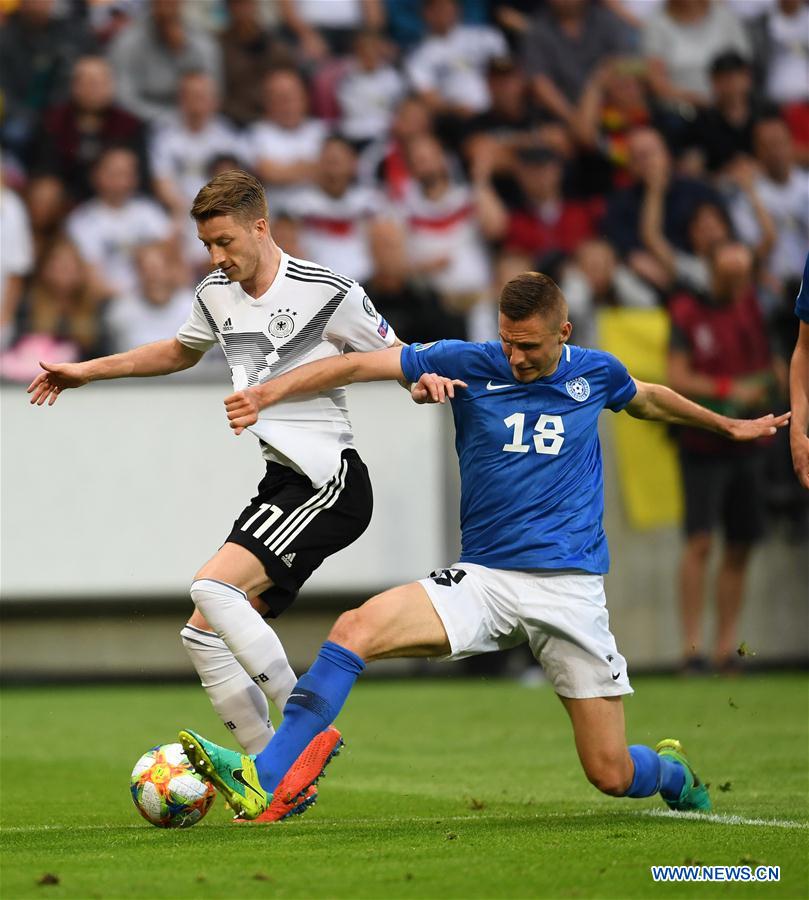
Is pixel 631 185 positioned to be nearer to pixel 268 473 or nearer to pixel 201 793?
pixel 268 473

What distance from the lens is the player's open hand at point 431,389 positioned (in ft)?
17.5

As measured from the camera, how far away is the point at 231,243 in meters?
5.88

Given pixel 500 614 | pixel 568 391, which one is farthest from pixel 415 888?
pixel 568 391

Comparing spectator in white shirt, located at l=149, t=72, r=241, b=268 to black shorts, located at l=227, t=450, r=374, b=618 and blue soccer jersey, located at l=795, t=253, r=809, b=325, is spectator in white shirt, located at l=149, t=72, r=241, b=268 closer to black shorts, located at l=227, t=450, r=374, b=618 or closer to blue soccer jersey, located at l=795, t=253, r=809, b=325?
black shorts, located at l=227, t=450, r=374, b=618

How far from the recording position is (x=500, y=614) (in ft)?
18.4

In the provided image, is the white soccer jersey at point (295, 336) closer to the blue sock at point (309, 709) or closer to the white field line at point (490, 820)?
the blue sock at point (309, 709)

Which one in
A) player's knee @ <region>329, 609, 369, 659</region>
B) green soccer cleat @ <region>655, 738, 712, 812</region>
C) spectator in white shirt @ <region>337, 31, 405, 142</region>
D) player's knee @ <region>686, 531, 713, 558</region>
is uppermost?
spectator in white shirt @ <region>337, 31, 405, 142</region>

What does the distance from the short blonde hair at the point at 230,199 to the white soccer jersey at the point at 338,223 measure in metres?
7.18

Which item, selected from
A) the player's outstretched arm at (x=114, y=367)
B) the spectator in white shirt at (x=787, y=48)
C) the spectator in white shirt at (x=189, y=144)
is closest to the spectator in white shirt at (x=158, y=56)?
the spectator in white shirt at (x=189, y=144)

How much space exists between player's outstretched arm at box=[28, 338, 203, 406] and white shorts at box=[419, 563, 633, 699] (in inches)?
60.0

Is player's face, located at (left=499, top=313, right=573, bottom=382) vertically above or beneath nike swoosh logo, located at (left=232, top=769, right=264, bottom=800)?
above

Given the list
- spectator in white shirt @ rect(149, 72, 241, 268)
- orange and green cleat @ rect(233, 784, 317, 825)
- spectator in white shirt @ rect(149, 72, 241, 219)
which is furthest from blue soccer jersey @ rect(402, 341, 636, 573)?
Answer: spectator in white shirt @ rect(149, 72, 241, 219)

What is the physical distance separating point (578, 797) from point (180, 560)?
19.1 ft

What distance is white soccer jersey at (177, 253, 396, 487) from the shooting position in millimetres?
6102
